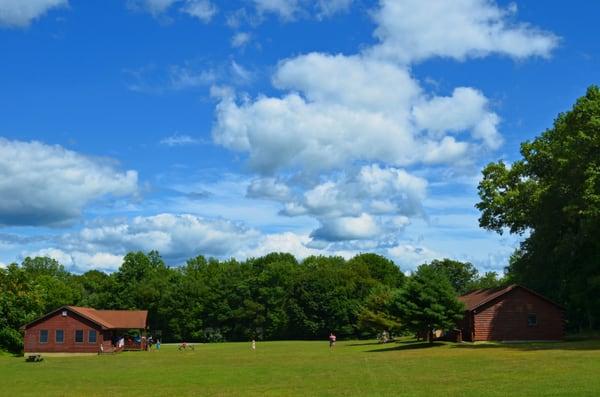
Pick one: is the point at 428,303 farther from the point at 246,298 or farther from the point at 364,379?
the point at 246,298

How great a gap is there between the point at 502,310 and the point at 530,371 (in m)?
29.1

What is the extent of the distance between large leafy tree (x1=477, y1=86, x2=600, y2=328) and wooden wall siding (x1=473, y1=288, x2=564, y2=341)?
8.43 ft

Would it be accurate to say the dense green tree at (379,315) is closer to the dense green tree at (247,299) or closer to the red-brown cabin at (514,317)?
the red-brown cabin at (514,317)

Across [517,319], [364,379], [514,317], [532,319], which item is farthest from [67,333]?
[364,379]

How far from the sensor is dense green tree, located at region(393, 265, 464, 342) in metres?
50.0

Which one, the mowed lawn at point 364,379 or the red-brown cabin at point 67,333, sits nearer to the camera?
the mowed lawn at point 364,379

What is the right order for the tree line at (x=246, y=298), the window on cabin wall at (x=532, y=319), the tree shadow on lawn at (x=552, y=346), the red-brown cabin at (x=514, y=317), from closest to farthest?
the tree shadow on lawn at (x=552, y=346)
the red-brown cabin at (x=514, y=317)
the window on cabin wall at (x=532, y=319)
the tree line at (x=246, y=298)

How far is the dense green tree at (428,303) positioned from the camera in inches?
1969

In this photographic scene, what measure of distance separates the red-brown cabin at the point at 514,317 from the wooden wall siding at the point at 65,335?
40.4 m

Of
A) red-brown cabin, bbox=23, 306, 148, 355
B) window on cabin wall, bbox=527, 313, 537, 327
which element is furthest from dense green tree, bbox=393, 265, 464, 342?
red-brown cabin, bbox=23, 306, 148, 355

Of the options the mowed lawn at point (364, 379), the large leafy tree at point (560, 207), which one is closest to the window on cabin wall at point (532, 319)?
the large leafy tree at point (560, 207)

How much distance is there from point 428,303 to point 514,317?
940cm

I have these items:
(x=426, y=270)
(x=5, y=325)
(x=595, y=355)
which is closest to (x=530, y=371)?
(x=595, y=355)

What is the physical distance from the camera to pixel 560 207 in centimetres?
5228
